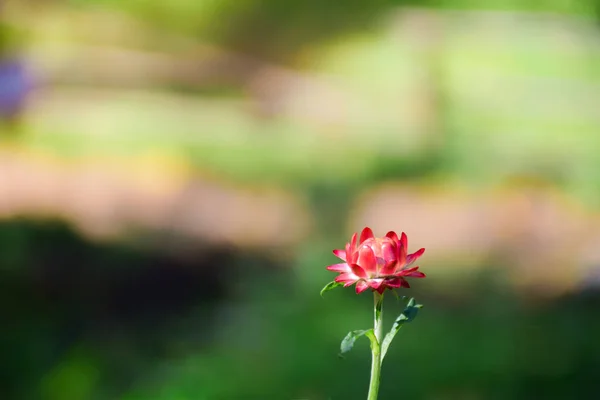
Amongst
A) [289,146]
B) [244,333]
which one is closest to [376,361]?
[244,333]

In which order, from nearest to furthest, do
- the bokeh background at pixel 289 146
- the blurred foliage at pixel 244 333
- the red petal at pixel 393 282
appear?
the red petal at pixel 393 282
the blurred foliage at pixel 244 333
the bokeh background at pixel 289 146

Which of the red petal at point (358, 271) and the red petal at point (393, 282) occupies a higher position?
the red petal at point (358, 271)

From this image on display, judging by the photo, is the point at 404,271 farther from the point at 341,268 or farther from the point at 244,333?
the point at 244,333

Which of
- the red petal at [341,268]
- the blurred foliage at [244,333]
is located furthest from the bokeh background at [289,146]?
the red petal at [341,268]

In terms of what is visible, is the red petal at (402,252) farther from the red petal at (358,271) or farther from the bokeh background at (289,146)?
the bokeh background at (289,146)

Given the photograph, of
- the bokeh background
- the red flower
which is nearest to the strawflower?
the red flower

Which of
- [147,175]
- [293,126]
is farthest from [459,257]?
[147,175]

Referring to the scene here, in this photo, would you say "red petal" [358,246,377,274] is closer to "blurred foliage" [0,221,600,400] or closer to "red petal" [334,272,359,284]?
"red petal" [334,272,359,284]

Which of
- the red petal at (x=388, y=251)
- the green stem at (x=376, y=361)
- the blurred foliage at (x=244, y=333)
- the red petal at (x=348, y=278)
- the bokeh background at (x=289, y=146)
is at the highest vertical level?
the bokeh background at (x=289, y=146)
